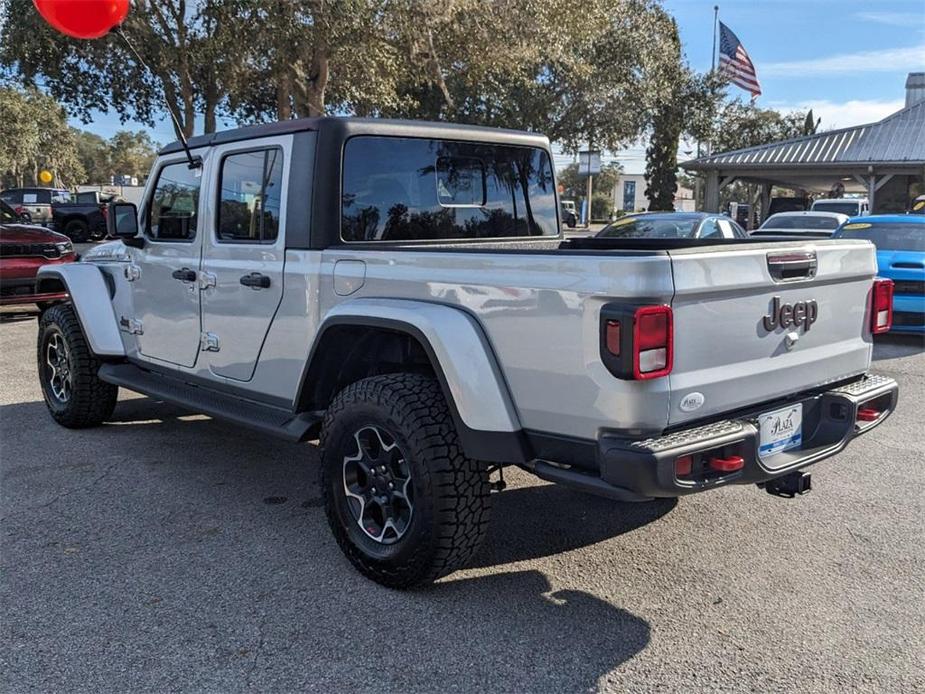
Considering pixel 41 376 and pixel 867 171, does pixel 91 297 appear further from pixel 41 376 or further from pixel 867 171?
pixel 867 171

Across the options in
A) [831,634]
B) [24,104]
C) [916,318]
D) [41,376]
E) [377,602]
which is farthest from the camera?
[24,104]

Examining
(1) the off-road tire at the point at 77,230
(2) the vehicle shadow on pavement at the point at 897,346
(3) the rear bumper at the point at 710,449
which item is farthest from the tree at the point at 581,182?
(3) the rear bumper at the point at 710,449

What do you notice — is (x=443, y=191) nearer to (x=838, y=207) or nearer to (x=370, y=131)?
(x=370, y=131)

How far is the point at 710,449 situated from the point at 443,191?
2103 millimetres

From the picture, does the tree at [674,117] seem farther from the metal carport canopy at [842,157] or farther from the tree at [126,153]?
the tree at [126,153]

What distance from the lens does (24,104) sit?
44.6 metres

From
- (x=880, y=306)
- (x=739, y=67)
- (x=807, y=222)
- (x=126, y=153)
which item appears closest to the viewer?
(x=880, y=306)

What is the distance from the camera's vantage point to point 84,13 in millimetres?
6137

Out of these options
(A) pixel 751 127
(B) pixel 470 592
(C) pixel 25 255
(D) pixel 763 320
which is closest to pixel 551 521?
(B) pixel 470 592

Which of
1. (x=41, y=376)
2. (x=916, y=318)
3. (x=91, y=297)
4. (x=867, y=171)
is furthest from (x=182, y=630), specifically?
(x=867, y=171)

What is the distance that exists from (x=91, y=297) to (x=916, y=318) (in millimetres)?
8633

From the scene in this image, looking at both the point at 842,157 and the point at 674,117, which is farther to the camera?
the point at 674,117

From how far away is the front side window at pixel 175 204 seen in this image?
4.58 m

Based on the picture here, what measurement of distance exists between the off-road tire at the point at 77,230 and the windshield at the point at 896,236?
2301 cm
